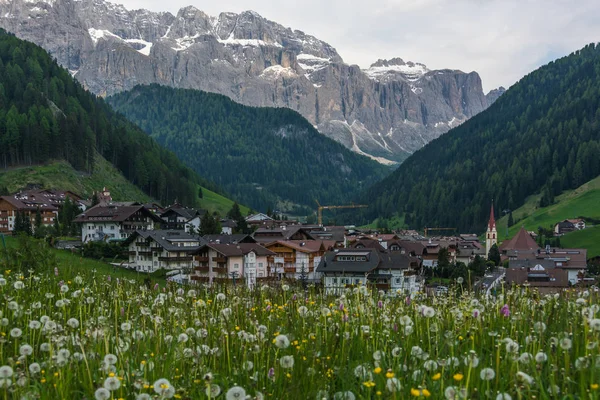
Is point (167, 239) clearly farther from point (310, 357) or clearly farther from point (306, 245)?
point (310, 357)

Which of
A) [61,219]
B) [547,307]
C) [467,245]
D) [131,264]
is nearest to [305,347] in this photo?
[547,307]

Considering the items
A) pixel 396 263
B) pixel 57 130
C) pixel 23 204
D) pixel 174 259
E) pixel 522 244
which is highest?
pixel 57 130

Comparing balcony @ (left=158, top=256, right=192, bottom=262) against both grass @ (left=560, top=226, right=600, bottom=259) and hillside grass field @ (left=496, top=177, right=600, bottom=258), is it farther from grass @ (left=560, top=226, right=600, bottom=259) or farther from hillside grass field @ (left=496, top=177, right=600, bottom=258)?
hillside grass field @ (left=496, top=177, right=600, bottom=258)

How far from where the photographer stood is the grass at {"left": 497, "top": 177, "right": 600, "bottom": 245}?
565ft

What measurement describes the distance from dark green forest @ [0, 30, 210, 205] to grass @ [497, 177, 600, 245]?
102 m

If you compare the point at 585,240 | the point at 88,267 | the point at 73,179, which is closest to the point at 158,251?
the point at 88,267

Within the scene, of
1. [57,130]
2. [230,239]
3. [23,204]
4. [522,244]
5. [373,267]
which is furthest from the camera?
[57,130]

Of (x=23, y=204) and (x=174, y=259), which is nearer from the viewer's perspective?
(x=174, y=259)

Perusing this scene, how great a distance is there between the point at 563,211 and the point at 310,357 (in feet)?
616

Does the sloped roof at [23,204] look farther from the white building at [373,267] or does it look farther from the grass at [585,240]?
the grass at [585,240]

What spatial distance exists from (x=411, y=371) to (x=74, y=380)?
3.48 meters

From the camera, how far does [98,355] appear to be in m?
6.84

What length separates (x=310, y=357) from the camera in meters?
6.81

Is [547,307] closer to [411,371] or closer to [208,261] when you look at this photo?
[411,371]
